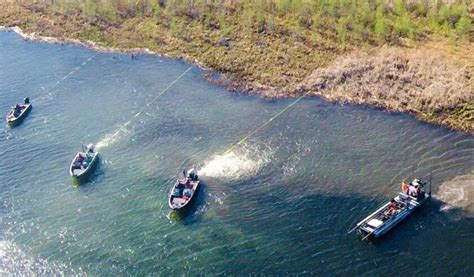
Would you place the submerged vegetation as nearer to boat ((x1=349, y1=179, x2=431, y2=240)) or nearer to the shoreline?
the shoreline

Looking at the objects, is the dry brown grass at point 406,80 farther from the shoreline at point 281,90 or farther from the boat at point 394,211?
the boat at point 394,211

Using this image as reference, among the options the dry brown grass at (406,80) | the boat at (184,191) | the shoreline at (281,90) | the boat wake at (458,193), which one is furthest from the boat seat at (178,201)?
the dry brown grass at (406,80)

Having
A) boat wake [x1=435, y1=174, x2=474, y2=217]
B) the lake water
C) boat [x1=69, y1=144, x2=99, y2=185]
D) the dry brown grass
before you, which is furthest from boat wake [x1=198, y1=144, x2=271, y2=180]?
boat wake [x1=435, y1=174, x2=474, y2=217]

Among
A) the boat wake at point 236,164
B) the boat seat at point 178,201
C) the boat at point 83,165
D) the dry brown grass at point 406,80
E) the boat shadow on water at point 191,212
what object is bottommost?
the boat at point 83,165

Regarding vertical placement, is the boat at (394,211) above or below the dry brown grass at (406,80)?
below

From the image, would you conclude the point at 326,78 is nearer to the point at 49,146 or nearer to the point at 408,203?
the point at 408,203

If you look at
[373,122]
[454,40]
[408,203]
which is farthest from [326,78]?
[408,203]
